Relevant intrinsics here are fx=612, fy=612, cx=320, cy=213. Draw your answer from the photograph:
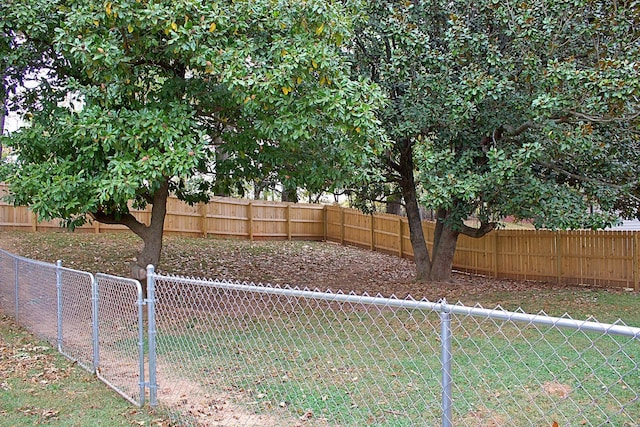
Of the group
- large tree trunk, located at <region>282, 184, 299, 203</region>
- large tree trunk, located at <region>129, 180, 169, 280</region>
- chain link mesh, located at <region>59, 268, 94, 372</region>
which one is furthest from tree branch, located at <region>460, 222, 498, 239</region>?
chain link mesh, located at <region>59, 268, 94, 372</region>

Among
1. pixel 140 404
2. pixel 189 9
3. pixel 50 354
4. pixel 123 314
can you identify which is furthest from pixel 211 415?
pixel 189 9

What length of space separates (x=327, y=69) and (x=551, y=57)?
4.43m

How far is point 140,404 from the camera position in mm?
5504

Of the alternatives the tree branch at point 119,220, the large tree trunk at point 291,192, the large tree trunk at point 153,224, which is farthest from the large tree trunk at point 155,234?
the large tree trunk at point 291,192

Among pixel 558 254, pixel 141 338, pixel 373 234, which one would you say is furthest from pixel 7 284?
pixel 373 234

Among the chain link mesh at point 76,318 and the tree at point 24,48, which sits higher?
the tree at point 24,48

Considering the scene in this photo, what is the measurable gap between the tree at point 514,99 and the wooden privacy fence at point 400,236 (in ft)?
5.41

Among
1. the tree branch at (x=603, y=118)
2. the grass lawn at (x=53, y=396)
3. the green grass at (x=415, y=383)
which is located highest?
the tree branch at (x=603, y=118)

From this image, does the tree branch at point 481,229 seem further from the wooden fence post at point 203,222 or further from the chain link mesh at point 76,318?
the wooden fence post at point 203,222

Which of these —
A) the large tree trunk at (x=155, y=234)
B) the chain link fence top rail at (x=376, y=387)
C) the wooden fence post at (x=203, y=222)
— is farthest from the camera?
the wooden fence post at (x=203, y=222)

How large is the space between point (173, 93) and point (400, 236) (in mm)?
12274

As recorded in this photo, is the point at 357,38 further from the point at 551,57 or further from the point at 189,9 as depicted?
the point at 189,9

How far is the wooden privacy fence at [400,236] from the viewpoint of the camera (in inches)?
540

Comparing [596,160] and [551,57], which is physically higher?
A: [551,57]
